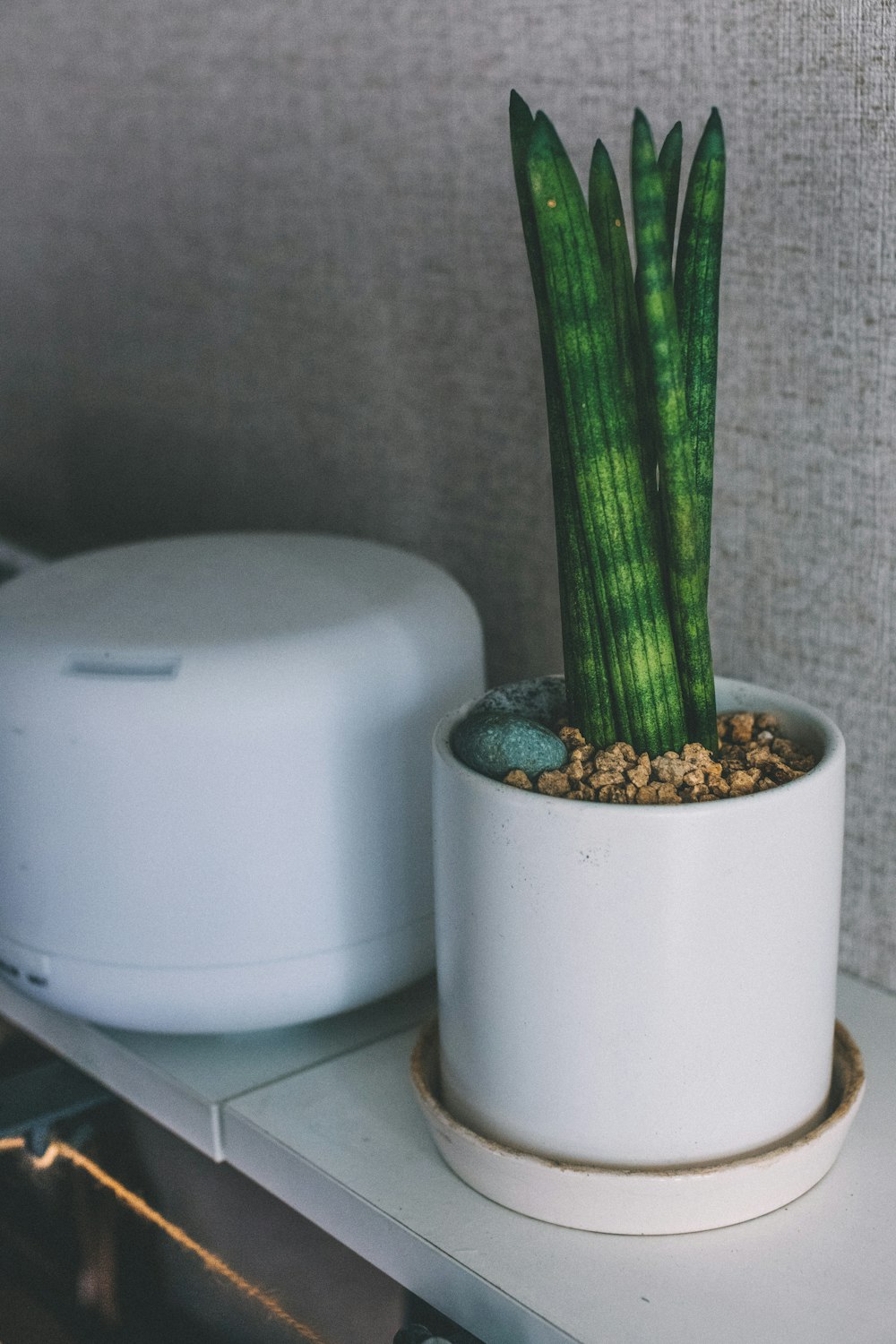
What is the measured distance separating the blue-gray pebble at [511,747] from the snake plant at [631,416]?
0.9 inches

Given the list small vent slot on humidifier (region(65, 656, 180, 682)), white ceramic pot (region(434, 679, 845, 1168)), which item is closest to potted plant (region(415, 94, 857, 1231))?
white ceramic pot (region(434, 679, 845, 1168))

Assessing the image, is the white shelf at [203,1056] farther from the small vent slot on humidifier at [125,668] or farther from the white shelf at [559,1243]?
the small vent slot on humidifier at [125,668]

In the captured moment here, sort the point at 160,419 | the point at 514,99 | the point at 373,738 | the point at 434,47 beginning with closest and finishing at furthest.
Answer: the point at 514,99
the point at 373,738
the point at 434,47
the point at 160,419

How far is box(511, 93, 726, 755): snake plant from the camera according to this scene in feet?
1.34

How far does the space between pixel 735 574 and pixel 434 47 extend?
1.00 feet

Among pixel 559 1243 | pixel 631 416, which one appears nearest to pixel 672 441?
pixel 631 416

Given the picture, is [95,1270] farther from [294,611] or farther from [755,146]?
[755,146]

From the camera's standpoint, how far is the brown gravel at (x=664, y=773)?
439 mm

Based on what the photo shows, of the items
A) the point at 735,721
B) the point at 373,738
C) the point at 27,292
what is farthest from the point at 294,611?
the point at 27,292

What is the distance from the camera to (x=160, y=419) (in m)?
0.96

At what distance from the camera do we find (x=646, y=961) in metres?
0.43

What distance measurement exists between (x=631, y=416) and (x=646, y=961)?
0.17 meters

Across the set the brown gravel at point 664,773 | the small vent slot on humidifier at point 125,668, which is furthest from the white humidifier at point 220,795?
the brown gravel at point 664,773

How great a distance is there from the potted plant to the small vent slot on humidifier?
0.38 feet
